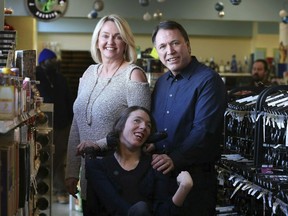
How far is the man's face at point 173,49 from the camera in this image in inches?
135

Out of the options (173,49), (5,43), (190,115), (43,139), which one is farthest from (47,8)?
(190,115)

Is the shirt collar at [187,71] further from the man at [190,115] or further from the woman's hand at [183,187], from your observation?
the woman's hand at [183,187]

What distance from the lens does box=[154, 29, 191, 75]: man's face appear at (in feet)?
11.3

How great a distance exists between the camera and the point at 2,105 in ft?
8.37

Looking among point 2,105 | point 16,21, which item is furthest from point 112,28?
point 16,21

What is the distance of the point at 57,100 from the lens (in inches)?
321

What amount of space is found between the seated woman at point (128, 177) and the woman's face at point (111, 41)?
1.18ft

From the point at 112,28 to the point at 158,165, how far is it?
0.82 m

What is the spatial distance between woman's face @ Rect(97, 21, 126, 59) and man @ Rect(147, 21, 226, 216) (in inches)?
8.6

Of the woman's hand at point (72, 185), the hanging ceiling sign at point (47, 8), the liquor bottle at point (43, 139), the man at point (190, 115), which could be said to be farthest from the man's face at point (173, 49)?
the hanging ceiling sign at point (47, 8)

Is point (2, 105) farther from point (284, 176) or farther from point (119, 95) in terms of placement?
point (284, 176)

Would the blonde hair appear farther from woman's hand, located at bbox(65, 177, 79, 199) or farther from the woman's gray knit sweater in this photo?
woman's hand, located at bbox(65, 177, 79, 199)

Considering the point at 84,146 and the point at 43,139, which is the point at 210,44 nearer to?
the point at 43,139

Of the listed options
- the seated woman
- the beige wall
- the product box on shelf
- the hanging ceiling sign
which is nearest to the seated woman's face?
the seated woman
